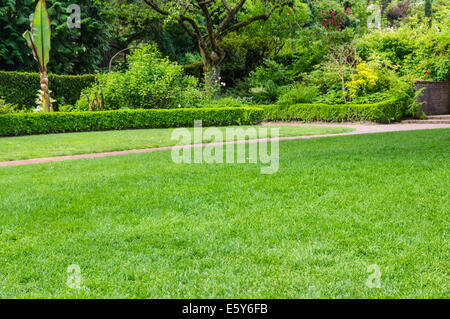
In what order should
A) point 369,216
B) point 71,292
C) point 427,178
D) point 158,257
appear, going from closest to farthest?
point 71,292 → point 158,257 → point 369,216 → point 427,178

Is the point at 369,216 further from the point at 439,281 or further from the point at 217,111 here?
the point at 217,111

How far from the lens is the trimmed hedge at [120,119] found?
501 inches

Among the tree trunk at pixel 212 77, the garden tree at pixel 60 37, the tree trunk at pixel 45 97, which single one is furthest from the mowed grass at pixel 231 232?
the garden tree at pixel 60 37

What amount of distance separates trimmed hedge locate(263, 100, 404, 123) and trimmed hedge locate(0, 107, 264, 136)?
2.21 m

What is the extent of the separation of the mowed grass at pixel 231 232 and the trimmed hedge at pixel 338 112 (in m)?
9.98

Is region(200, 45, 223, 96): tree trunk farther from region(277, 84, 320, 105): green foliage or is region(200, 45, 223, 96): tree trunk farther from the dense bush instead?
region(277, 84, 320, 105): green foliage

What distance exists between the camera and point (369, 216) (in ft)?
11.4

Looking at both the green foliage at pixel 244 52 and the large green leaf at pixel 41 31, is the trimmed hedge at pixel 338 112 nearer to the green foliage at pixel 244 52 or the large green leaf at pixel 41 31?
the green foliage at pixel 244 52

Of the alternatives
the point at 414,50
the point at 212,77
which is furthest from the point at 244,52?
the point at 414,50

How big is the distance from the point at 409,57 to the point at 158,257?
61.6ft

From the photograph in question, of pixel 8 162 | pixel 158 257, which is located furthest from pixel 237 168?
pixel 8 162

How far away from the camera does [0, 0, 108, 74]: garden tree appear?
Answer: 69.0 feet

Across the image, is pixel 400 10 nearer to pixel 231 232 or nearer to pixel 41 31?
pixel 41 31

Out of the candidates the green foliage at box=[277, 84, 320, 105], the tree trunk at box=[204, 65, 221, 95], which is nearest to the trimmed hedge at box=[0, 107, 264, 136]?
the green foliage at box=[277, 84, 320, 105]
